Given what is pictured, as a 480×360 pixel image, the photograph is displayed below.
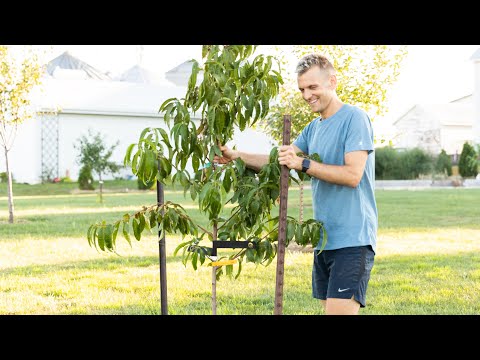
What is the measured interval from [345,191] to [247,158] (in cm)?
54

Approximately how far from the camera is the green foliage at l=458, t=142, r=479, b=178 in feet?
74.2

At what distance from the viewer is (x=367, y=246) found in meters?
3.09

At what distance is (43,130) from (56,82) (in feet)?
9.85

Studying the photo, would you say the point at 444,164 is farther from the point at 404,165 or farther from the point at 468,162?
the point at 404,165

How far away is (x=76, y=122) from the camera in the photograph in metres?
26.0

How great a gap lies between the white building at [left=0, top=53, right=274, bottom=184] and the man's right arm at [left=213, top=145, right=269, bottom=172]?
800 inches

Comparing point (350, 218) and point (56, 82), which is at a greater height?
point (56, 82)

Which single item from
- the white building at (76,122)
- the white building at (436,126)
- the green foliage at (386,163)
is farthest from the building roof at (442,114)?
the green foliage at (386,163)

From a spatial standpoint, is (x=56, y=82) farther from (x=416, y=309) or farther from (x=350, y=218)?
(x=350, y=218)

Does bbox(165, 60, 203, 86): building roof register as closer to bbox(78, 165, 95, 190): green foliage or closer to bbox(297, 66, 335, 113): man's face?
bbox(78, 165, 95, 190): green foliage

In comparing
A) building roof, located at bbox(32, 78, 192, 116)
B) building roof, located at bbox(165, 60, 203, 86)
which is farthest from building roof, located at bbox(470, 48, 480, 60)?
building roof, located at bbox(165, 60, 203, 86)

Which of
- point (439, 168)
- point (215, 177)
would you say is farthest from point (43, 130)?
point (215, 177)

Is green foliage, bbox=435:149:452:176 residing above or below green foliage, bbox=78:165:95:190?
above

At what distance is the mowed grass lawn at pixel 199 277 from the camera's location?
5723mm
